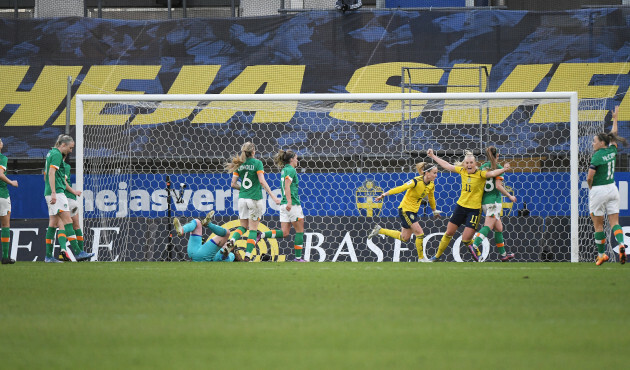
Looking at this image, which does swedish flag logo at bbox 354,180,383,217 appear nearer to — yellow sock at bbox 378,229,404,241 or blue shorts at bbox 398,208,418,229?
yellow sock at bbox 378,229,404,241

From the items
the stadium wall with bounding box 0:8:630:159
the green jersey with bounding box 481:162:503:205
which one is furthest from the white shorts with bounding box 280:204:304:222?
the stadium wall with bounding box 0:8:630:159

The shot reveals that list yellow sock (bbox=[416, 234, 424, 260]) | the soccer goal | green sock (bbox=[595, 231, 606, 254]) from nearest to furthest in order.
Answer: green sock (bbox=[595, 231, 606, 254]) < yellow sock (bbox=[416, 234, 424, 260]) < the soccer goal

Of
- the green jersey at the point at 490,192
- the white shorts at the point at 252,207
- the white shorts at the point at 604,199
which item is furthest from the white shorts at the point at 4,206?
the white shorts at the point at 604,199

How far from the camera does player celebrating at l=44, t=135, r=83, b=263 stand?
915cm

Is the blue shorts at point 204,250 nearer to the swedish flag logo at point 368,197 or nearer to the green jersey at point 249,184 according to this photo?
the green jersey at point 249,184

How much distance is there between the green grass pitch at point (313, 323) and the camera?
9.42 feet

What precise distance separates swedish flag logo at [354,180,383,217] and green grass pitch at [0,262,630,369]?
5.96 m

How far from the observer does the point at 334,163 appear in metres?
14.0

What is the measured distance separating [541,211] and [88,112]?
366 inches

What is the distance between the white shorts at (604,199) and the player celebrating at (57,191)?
21.5 feet

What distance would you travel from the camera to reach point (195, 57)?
15727mm

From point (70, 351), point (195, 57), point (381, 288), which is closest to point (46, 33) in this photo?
point (195, 57)

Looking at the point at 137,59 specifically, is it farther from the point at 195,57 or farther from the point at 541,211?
the point at 541,211

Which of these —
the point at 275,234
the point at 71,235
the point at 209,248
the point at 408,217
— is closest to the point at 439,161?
the point at 408,217
